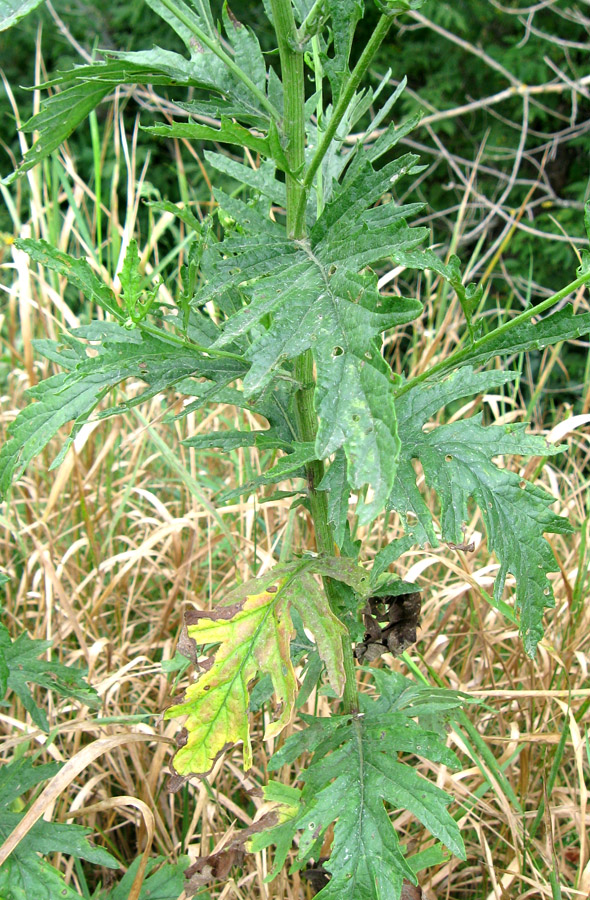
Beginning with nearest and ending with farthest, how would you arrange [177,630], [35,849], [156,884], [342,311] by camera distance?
[342,311], [35,849], [156,884], [177,630]

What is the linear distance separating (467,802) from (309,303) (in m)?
0.92

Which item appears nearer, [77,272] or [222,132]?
[222,132]

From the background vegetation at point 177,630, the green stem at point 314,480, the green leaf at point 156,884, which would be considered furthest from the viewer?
the background vegetation at point 177,630

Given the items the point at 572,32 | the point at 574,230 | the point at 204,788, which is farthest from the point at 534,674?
the point at 572,32

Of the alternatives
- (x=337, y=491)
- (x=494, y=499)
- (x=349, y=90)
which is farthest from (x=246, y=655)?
(x=349, y=90)

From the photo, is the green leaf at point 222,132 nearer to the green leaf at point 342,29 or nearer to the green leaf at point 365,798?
the green leaf at point 342,29

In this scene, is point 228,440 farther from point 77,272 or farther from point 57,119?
point 57,119

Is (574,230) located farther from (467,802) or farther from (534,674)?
(467,802)

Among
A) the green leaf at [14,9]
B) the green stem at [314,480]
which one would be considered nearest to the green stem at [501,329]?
the green stem at [314,480]

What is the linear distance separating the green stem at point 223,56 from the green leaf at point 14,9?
0.42 feet

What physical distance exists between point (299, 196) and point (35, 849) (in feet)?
2.78

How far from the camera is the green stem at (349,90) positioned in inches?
24.7

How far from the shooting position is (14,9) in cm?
68

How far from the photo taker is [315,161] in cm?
73
